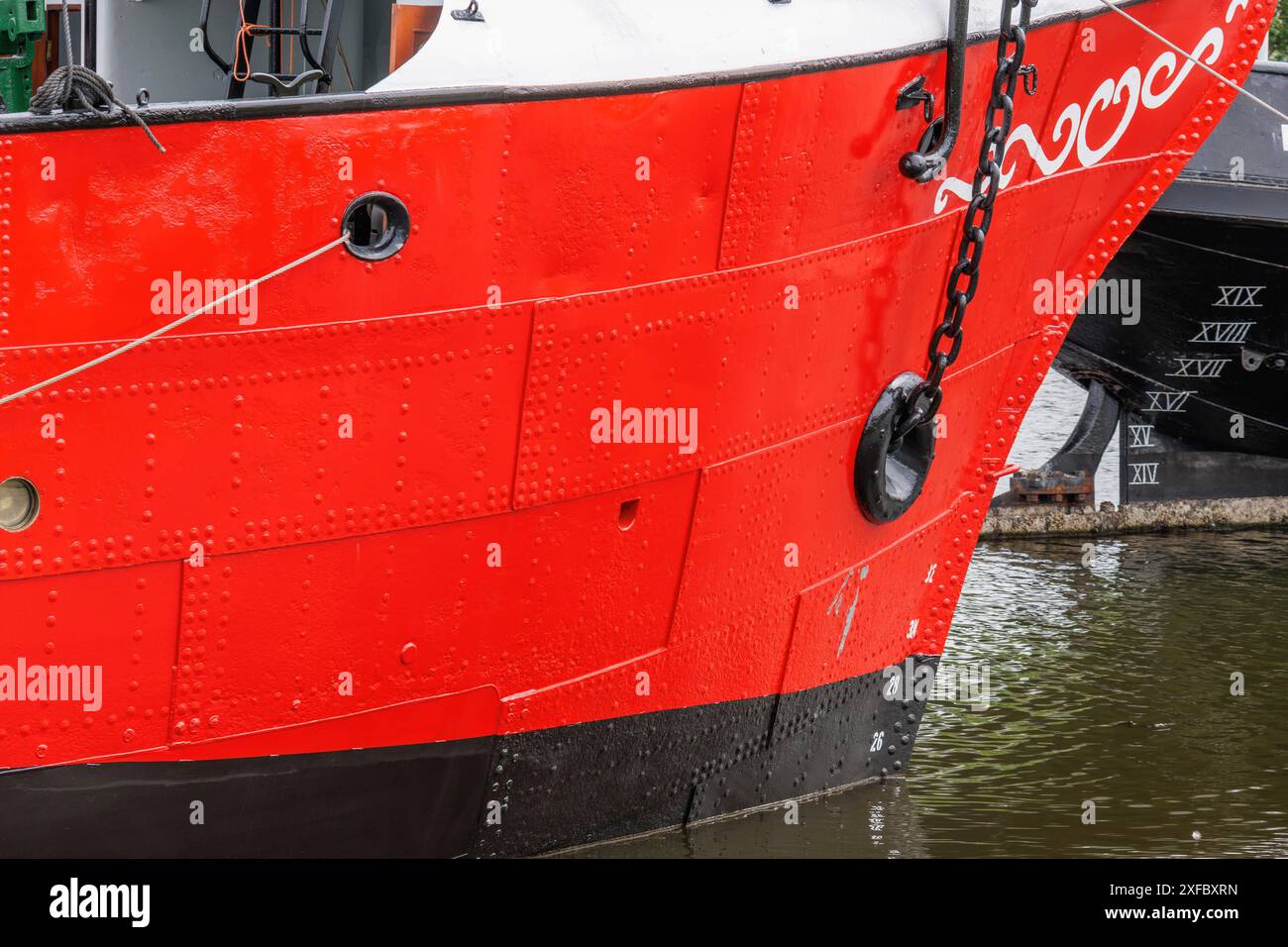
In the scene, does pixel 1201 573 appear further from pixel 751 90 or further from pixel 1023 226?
pixel 751 90

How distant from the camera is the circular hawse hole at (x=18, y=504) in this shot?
14.9 ft

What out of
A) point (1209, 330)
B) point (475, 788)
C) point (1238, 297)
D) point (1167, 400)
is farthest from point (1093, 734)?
point (1167, 400)

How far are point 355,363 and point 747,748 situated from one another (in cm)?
237

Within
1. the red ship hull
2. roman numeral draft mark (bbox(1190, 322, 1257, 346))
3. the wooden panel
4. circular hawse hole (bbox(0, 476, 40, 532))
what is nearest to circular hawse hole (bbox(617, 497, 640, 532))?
the red ship hull

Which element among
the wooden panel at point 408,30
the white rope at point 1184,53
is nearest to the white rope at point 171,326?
the wooden panel at point 408,30

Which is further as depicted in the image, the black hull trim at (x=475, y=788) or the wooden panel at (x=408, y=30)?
the wooden panel at (x=408, y=30)

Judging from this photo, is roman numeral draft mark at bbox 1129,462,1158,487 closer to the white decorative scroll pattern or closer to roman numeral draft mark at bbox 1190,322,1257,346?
roman numeral draft mark at bbox 1190,322,1257,346

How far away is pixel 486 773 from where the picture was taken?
5590mm

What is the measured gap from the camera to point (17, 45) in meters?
6.40

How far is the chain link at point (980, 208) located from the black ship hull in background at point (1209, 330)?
4.41 m

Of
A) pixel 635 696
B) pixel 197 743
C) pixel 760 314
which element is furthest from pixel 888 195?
pixel 197 743

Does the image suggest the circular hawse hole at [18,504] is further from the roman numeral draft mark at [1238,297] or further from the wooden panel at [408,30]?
the roman numeral draft mark at [1238,297]

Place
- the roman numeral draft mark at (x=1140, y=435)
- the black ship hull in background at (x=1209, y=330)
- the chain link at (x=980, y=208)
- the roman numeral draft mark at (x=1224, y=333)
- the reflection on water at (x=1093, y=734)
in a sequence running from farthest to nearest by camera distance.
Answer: the roman numeral draft mark at (x=1140, y=435) < the roman numeral draft mark at (x=1224, y=333) < the black ship hull in background at (x=1209, y=330) < the reflection on water at (x=1093, y=734) < the chain link at (x=980, y=208)

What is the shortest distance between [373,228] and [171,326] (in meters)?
0.72
